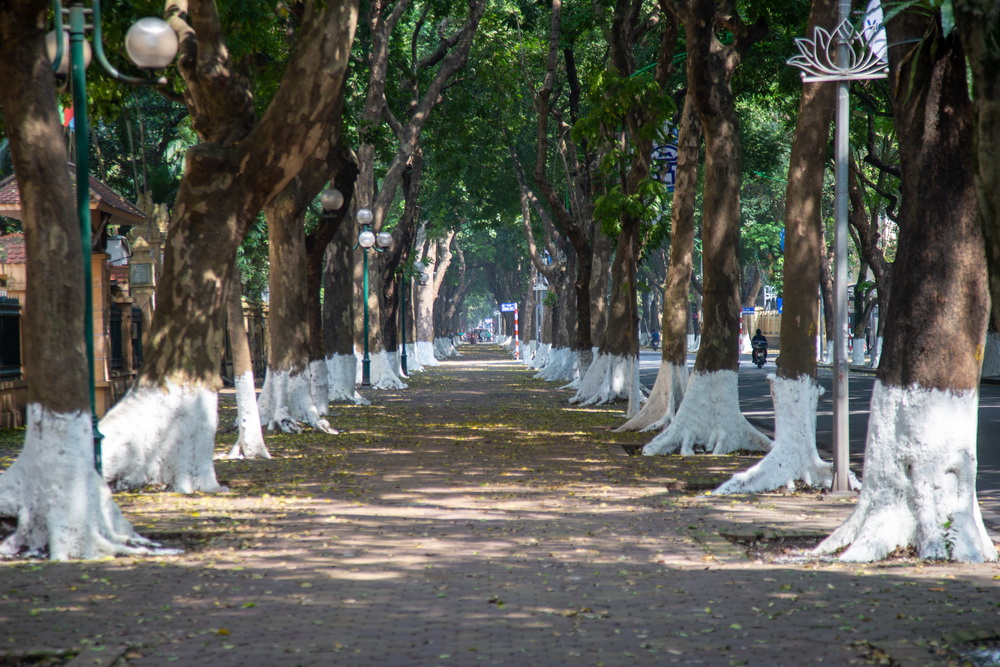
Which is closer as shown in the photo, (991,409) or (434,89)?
(991,409)

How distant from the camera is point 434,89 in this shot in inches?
1039

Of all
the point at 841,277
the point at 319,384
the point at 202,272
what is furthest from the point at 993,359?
the point at 202,272

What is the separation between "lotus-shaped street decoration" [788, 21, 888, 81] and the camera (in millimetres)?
10117

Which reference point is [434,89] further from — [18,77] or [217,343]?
[18,77]

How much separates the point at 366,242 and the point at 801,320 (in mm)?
17658

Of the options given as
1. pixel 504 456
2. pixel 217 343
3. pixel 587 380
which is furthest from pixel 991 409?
pixel 217 343

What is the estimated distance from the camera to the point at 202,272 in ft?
38.0

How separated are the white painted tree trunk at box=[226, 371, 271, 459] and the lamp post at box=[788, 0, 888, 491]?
280 inches

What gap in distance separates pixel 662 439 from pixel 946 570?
308 inches

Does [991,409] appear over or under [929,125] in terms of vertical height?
under

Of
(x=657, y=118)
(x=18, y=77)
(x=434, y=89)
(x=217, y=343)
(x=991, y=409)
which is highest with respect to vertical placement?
(x=434, y=89)

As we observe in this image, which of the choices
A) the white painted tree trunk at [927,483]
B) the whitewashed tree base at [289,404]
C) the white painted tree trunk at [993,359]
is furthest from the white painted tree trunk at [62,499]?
the white painted tree trunk at [993,359]

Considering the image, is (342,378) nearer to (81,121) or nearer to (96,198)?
(96,198)

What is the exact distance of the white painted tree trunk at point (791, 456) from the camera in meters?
11.5
